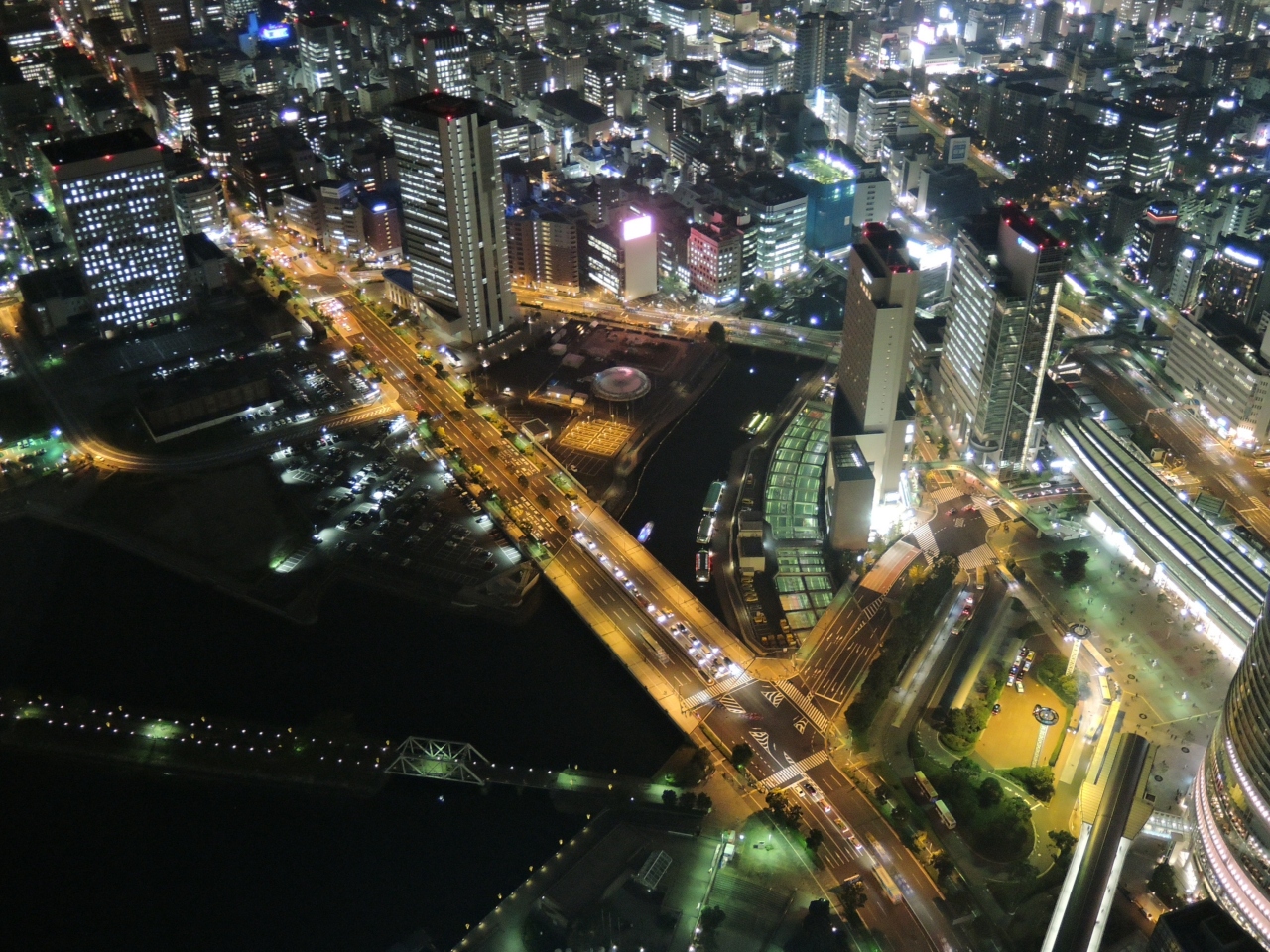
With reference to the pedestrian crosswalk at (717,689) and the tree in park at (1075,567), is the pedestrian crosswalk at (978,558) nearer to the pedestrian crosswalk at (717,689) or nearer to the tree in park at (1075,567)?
the tree in park at (1075,567)

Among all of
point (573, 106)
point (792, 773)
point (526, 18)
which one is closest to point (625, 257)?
point (573, 106)

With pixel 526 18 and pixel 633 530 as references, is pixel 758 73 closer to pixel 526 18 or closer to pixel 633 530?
pixel 526 18

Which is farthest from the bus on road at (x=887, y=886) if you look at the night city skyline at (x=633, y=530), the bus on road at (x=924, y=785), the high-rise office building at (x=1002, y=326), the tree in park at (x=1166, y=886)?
the high-rise office building at (x=1002, y=326)

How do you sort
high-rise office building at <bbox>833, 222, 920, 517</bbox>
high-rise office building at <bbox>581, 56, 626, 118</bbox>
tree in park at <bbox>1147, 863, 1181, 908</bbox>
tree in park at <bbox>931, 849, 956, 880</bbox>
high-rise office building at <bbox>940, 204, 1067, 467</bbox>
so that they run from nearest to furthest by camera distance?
tree in park at <bbox>1147, 863, 1181, 908</bbox> → tree in park at <bbox>931, 849, 956, 880</bbox> → high-rise office building at <bbox>833, 222, 920, 517</bbox> → high-rise office building at <bbox>940, 204, 1067, 467</bbox> → high-rise office building at <bbox>581, 56, 626, 118</bbox>

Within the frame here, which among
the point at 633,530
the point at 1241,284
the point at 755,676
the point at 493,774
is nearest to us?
the point at 493,774

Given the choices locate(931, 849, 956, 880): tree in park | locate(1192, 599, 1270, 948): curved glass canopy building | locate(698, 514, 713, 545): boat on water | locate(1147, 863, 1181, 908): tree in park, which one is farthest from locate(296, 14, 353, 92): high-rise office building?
locate(1147, 863, 1181, 908): tree in park

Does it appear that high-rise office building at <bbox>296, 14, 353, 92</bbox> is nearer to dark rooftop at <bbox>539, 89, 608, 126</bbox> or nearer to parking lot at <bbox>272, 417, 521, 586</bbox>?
dark rooftop at <bbox>539, 89, 608, 126</bbox>

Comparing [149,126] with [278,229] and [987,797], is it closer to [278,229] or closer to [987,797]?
[278,229]
